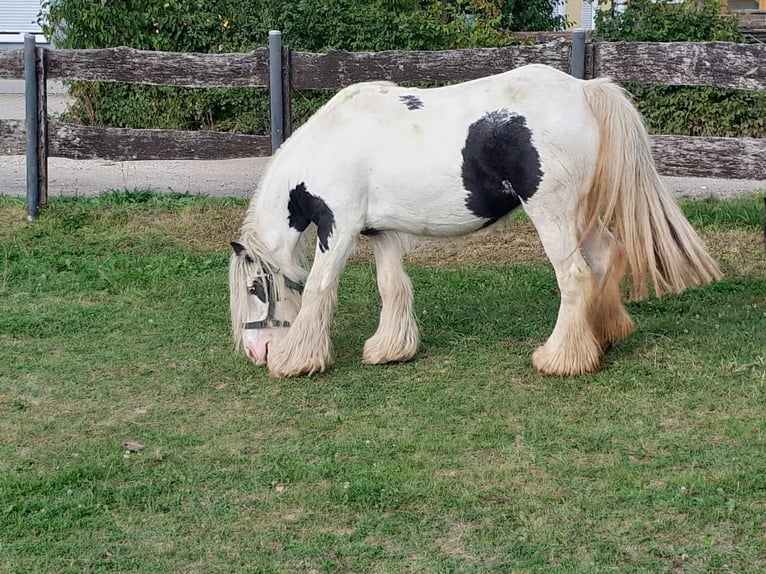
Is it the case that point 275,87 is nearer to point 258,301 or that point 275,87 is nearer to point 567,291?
point 258,301

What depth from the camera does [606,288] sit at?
5.86 metres

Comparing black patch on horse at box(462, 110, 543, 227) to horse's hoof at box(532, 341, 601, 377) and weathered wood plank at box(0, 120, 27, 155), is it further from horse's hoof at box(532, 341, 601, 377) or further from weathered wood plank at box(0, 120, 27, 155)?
weathered wood plank at box(0, 120, 27, 155)

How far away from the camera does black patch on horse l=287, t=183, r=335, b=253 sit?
19.3 feet

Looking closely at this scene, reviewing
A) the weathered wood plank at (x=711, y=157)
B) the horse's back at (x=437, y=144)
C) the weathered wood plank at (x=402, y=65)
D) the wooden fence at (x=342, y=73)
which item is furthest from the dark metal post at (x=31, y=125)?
the weathered wood plank at (x=711, y=157)

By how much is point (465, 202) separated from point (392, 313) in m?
0.83

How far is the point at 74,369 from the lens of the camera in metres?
6.22

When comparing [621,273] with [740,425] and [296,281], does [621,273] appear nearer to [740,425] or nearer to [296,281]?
[740,425]

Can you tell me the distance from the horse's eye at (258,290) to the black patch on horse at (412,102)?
1302 mm

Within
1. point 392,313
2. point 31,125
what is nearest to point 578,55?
point 392,313

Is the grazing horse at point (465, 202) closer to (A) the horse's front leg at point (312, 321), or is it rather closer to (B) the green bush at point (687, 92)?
(A) the horse's front leg at point (312, 321)

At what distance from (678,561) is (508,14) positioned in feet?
43.2

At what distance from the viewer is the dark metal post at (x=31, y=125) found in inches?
381

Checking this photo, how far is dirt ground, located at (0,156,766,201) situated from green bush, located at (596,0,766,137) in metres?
1.12

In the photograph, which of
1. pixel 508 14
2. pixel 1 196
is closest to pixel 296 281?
pixel 1 196
